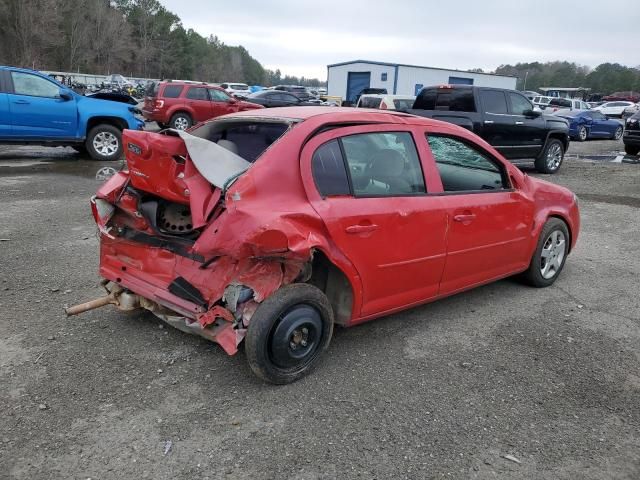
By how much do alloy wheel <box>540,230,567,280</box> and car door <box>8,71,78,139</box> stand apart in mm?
9869

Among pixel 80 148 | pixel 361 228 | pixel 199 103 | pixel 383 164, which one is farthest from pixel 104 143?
pixel 361 228

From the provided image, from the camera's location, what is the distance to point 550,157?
12797 millimetres

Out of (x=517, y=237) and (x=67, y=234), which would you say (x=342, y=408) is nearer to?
(x=517, y=237)

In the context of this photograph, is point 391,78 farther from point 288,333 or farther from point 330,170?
point 288,333

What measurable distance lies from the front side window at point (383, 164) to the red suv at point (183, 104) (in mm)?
14596

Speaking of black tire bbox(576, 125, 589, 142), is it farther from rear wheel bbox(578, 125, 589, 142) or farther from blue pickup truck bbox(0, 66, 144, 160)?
blue pickup truck bbox(0, 66, 144, 160)

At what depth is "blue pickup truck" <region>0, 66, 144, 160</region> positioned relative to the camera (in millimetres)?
10492

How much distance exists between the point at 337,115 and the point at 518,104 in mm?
9796

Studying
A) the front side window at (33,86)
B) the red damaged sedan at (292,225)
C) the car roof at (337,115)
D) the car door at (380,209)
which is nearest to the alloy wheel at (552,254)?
the red damaged sedan at (292,225)

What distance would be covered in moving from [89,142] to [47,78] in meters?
1.49

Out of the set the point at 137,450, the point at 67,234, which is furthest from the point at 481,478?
the point at 67,234

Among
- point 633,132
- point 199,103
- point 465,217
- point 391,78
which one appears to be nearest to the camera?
point 465,217

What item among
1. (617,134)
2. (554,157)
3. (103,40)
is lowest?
(554,157)

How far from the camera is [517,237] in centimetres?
455
